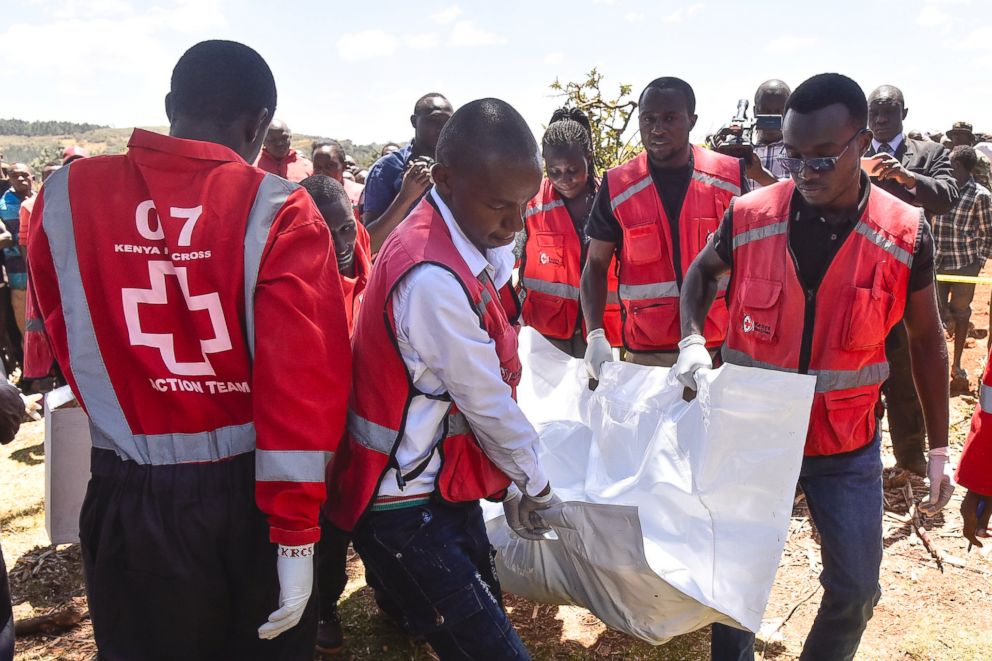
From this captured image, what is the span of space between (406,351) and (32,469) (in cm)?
518

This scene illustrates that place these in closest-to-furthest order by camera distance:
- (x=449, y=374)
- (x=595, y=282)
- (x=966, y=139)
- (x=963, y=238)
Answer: (x=449, y=374)
(x=595, y=282)
(x=963, y=238)
(x=966, y=139)

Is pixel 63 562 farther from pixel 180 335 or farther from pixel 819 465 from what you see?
pixel 819 465

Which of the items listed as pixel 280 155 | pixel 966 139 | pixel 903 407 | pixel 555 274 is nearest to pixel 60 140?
pixel 280 155

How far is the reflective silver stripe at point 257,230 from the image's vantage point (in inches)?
66.5

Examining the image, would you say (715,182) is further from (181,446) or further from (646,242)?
(181,446)

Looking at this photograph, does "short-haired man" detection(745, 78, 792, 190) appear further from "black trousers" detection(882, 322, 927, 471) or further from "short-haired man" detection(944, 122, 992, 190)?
"short-haired man" detection(944, 122, 992, 190)

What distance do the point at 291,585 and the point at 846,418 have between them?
1.81 m

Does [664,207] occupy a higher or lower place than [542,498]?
higher

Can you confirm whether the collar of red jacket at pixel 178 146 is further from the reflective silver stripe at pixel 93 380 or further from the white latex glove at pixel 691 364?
the white latex glove at pixel 691 364

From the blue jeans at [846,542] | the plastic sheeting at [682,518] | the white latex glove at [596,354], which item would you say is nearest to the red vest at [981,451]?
the blue jeans at [846,542]

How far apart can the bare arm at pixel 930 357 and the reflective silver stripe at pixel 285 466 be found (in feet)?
6.62

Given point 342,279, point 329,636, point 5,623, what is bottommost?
point 329,636

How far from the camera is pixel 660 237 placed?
372 centimetres

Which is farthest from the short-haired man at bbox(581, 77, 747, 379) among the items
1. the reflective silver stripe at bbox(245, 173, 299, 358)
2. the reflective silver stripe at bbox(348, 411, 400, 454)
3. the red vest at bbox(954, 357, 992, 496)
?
the reflective silver stripe at bbox(245, 173, 299, 358)
